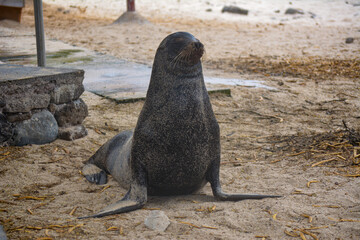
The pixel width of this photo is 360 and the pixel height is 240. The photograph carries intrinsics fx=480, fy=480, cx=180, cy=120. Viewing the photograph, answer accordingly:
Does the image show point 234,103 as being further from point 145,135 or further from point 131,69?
point 145,135

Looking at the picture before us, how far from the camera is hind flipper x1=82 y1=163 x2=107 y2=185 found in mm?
4164

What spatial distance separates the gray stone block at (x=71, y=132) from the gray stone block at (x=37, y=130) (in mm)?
88

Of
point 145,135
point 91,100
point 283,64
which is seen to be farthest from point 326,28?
point 145,135

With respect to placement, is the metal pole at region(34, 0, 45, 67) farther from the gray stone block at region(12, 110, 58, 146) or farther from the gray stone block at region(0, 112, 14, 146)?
the gray stone block at region(0, 112, 14, 146)

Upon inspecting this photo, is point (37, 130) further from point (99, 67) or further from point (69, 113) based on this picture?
point (99, 67)

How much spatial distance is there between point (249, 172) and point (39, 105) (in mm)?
2165

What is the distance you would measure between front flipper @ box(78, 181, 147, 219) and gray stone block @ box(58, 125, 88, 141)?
169cm

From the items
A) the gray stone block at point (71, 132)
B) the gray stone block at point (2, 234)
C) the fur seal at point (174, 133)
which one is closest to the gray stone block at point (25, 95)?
the gray stone block at point (71, 132)

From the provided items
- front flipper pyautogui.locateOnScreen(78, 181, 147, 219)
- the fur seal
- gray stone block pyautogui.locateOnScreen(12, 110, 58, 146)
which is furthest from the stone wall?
front flipper pyautogui.locateOnScreen(78, 181, 147, 219)

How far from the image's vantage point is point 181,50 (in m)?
3.37

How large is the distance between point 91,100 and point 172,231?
11.8 feet

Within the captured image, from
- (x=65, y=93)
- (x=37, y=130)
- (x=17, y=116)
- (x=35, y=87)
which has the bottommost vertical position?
(x=37, y=130)

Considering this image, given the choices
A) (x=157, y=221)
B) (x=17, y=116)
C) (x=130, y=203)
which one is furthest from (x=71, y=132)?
(x=157, y=221)

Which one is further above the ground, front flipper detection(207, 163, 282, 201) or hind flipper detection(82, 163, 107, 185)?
front flipper detection(207, 163, 282, 201)
